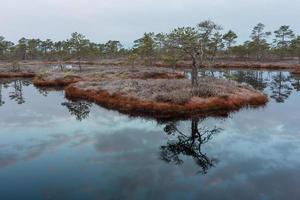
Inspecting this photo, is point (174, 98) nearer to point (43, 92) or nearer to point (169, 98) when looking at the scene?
point (169, 98)

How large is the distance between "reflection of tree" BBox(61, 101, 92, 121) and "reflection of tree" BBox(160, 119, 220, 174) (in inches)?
447

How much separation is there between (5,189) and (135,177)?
7.63m

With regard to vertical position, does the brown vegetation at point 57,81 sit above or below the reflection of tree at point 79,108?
above

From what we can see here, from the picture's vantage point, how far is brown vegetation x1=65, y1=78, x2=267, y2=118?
37.8 meters

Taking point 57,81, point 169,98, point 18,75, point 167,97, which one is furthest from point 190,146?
point 18,75

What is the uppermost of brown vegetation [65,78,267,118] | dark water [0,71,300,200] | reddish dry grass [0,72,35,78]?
reddish dry grass [0,72,35,78]

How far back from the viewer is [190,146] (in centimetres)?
2625

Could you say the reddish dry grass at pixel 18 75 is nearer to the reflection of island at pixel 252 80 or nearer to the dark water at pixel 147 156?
the dark water at pixel 147 156

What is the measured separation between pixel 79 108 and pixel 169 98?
39.6 feet

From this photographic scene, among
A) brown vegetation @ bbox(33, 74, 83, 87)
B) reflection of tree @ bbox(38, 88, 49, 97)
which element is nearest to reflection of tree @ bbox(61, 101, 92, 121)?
reflection of tree @ bbox(38, 88, 49, 97)

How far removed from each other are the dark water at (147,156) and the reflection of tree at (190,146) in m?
0.08

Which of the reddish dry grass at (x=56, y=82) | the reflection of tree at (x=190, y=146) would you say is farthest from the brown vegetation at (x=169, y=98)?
the reddish dry grass at (x=56, y=82)

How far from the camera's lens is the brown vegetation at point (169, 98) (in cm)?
3778

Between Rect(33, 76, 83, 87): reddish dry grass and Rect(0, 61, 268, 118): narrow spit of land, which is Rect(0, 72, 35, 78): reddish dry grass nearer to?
Rect(33, 76, 83, 87): reddish dry grass
